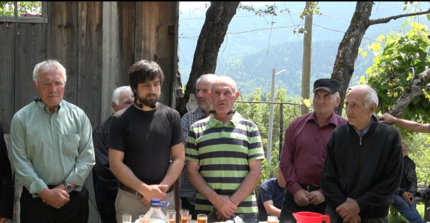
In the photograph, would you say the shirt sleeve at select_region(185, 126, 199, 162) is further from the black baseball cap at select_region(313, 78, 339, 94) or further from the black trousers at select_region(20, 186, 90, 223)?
the black baseball cap at select_region(313, 78, 339, 94)

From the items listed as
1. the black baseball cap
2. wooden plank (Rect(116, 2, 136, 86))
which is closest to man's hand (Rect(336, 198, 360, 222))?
the black baseball cap

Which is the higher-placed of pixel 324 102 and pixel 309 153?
pixel 324 102

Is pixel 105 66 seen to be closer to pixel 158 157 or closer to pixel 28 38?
pixel 28 38

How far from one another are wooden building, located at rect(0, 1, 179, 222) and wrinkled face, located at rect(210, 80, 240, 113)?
3.78ft

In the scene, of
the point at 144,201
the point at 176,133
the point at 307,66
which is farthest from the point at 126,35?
the point at 307,66

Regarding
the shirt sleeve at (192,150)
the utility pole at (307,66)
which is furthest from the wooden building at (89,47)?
the utility pole at (307,66)

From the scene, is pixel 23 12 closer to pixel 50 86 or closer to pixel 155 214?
pixel 50 86

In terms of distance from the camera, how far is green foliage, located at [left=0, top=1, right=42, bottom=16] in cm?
426

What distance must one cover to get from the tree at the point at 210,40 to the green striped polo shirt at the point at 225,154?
151cm

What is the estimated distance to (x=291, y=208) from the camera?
364 cm

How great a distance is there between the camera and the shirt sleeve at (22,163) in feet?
10.5

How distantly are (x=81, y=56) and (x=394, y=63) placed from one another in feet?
12.2

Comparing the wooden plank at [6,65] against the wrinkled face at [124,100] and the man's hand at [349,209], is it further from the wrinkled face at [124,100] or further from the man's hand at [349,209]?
the man's hand at [349,209]

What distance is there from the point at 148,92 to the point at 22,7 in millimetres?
1994
